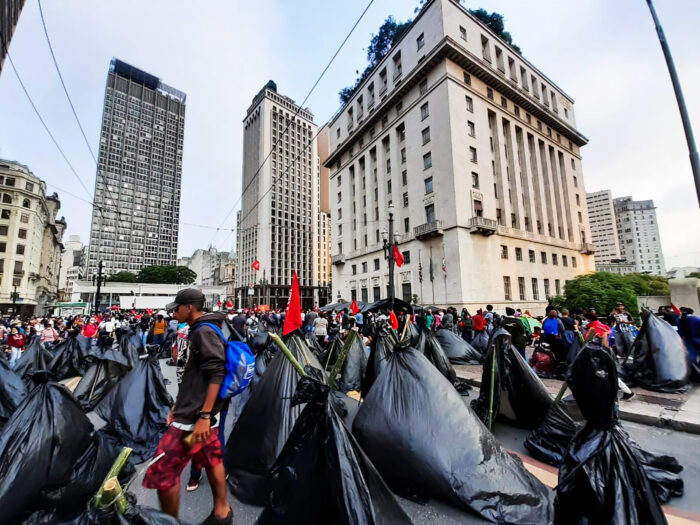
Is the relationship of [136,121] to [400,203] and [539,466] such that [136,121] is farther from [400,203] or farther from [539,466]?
[539,466]

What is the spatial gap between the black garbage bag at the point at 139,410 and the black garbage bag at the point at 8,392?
1337 mm

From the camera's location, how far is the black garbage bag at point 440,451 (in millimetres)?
2311

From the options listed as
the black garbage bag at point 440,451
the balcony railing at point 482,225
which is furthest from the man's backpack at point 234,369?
the balcony railing at point 482,225

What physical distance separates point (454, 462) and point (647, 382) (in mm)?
5833

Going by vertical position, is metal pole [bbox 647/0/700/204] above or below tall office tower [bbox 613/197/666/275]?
below

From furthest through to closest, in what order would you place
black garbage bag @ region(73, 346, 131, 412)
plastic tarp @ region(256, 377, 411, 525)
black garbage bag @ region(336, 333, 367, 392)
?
black garbage bag @ region(336, 333, 367, 392) < black garbage bag @ region(73, 346, 131, 412) < plastic tarp @ region(256, 377, 411, 525)

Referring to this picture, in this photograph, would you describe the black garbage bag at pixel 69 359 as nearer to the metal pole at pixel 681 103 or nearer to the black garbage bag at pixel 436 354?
the black garbage bag at pixel 436 354

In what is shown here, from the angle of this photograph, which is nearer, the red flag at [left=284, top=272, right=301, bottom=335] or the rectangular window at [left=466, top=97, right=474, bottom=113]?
the red flag at [left=284, top=272, right=301, bottom=335]

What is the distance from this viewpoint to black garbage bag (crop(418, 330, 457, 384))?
17.9 feet

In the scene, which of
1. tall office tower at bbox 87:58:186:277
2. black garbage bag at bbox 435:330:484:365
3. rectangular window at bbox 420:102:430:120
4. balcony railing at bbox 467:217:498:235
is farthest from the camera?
tall office tower at bbox 87:58:186:277

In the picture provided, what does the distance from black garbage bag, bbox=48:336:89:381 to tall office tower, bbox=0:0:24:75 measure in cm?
633

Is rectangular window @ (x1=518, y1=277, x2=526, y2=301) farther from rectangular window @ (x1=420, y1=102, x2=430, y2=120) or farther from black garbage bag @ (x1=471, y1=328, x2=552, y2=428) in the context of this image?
black garbage bag @ (x1=471, y1=328, x2=552, y2=428)


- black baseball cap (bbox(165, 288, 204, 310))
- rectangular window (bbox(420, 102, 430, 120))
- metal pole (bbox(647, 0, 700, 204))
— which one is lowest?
black baseball cap (bbox(165, 288, 204, 310))

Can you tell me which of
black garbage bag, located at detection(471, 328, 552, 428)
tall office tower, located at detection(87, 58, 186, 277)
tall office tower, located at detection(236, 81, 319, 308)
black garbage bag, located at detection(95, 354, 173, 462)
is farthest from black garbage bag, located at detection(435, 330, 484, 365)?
tall office tower, located at detection(87, 58, 186, 277)
